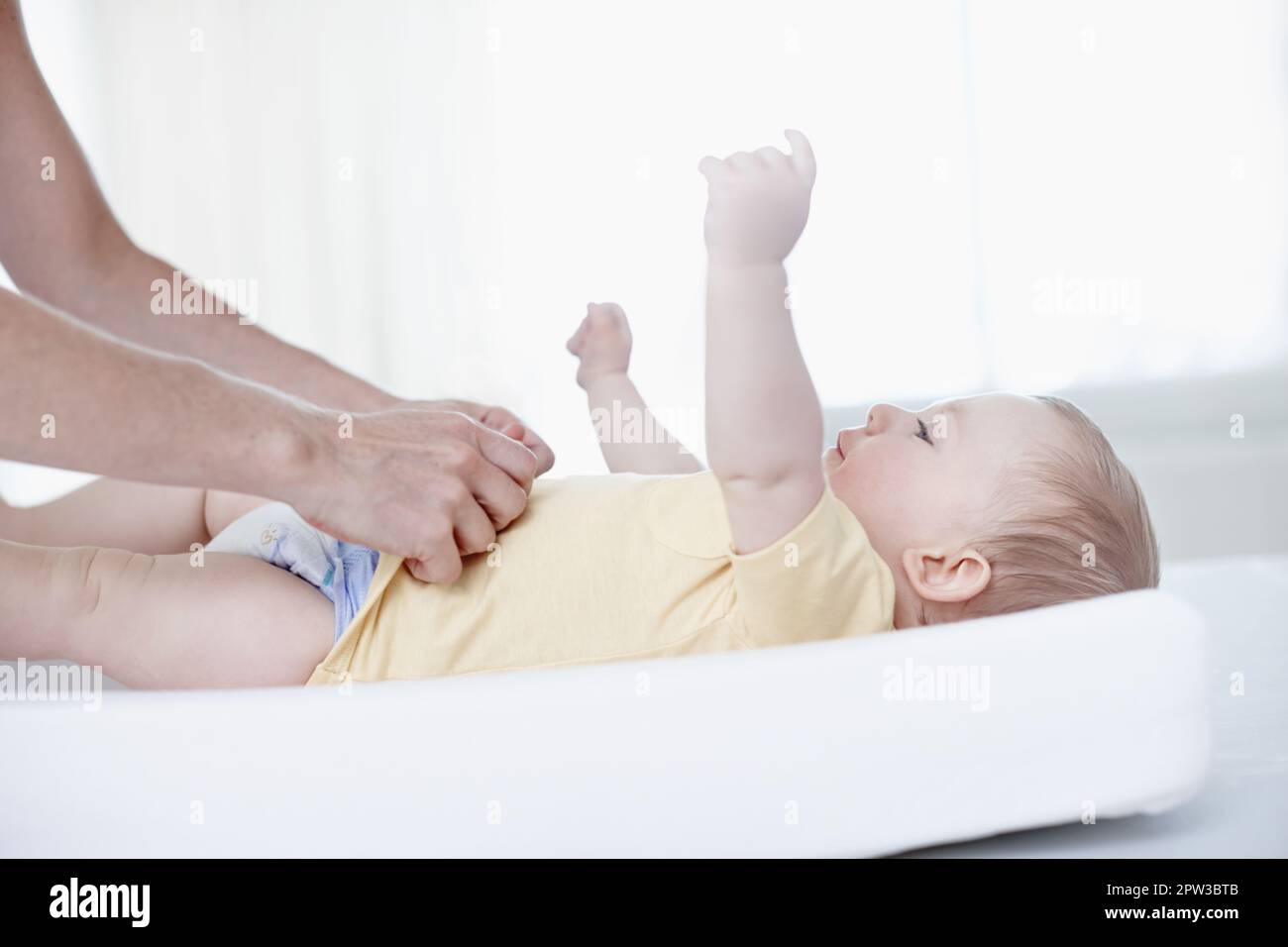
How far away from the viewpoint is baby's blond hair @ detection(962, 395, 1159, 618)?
3.58 ft

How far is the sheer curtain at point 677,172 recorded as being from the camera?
3020mm

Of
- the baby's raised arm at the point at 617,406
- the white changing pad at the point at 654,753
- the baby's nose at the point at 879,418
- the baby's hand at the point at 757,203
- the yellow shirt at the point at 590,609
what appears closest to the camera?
the white changing pad at the point at 654,753

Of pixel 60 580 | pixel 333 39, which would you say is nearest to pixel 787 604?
pixel 60 580

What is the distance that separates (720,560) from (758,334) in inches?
8.4

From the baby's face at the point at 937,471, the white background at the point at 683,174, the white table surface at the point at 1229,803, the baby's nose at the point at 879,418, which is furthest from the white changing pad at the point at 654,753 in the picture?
the white background at the point at 683,174

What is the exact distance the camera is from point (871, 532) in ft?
3.66

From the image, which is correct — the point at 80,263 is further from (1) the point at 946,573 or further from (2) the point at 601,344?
(1) the point at 946,573

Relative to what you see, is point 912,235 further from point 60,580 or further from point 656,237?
point 60,580

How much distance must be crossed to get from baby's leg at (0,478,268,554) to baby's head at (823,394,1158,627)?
2.41ft

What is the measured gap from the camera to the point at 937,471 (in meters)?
1.11

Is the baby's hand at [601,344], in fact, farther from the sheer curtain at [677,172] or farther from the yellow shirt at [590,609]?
the sheer curtain at [677,172]

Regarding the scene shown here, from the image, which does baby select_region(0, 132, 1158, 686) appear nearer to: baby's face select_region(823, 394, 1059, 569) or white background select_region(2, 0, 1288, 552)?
baby's face select_region(823, 394, 1059, 569)
